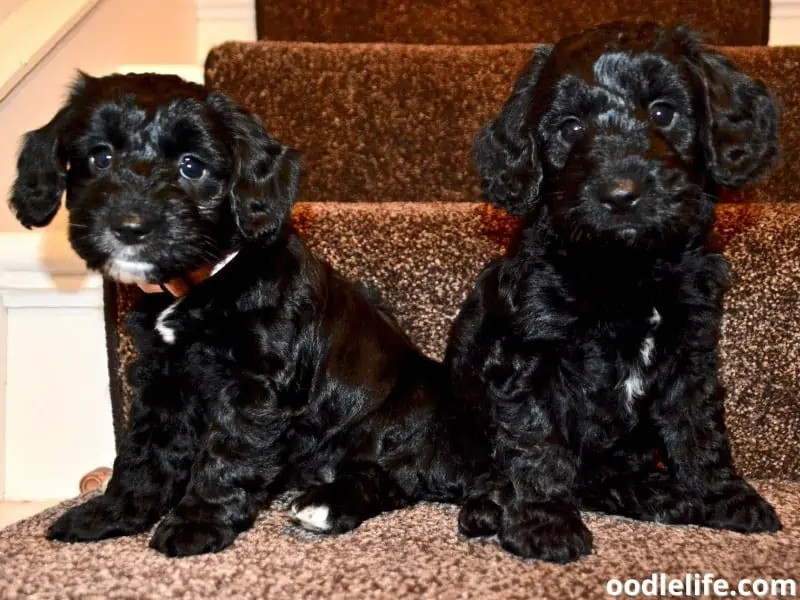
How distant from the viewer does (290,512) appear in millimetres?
1935

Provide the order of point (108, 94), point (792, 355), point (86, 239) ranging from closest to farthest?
point (86, 239), point (108, 94), point (792, 355)

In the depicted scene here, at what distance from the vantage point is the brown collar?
1892mm

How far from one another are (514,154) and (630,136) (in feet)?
0.84

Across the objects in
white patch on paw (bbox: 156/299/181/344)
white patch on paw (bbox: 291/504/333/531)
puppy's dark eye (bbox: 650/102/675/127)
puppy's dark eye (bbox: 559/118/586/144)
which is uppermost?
puppy's dark eye (bbox: 650/102/675/127)

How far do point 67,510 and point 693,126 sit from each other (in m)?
1.55

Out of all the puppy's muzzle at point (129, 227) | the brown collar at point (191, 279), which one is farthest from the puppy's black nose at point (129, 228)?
the brown collar at point (191, 279)

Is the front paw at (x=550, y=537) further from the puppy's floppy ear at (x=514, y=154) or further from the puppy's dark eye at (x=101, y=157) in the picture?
the puppy's dark eye at (x=101, y=157)

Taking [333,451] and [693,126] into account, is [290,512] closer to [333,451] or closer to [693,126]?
[333,451]

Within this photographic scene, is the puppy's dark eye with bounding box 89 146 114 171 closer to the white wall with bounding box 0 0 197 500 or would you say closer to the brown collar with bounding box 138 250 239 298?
the brown collar with bounding box 138 250 239 298

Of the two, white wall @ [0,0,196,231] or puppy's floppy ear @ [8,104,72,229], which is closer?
puppy's floppy ear @ [8,104,72,229]

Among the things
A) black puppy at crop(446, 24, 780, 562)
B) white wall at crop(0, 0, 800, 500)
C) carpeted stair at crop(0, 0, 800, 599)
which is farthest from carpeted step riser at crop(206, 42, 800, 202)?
black puppy at crop(446, 24, 780, 562)

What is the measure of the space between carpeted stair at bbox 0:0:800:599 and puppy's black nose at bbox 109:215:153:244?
606mm

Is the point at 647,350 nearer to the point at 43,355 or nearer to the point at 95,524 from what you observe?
the point at 95,524

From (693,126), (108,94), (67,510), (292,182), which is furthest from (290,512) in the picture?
(693,126)
